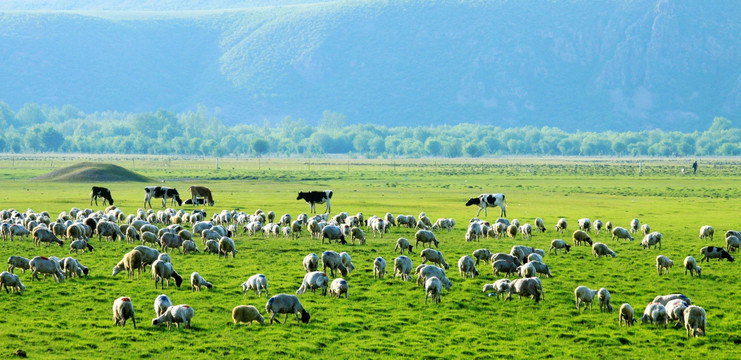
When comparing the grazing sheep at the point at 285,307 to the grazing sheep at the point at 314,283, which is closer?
the grazing sheep at the point at 285,307

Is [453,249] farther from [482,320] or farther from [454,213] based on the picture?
[454,213]

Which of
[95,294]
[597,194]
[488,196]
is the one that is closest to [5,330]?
[95,294]

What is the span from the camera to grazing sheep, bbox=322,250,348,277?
2705 cm

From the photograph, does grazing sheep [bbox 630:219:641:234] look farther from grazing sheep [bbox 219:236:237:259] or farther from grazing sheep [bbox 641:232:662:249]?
grazing sheep [bbox 219:236:237:259]

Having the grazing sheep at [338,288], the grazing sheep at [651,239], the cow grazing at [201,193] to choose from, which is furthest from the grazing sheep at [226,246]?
the cow grazing at [201,193]

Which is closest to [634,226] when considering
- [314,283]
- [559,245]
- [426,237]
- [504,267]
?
[559,245]

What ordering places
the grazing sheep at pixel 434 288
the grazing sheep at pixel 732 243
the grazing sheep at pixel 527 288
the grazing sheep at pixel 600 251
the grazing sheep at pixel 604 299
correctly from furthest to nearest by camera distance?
the grazing sheep at pixel 732 243 < the grazing sheep at pixel 600 251 < the grazing sheep at pixel 527 288 < the grazing sheep at pixel 434 288 < the grazing sheep at pixel 604 299

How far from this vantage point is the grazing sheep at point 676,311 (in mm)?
21009

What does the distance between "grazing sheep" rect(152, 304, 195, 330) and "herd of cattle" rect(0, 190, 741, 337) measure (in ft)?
0.07

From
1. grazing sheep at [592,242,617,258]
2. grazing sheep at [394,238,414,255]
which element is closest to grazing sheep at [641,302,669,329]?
grazing sheep at [592,242,617,258]

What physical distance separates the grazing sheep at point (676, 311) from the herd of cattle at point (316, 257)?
23 mm

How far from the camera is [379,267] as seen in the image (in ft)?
90.3

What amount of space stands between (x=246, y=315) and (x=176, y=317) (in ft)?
5.36

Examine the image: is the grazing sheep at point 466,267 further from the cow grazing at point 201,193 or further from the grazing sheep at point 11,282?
the cow grazing at point 201,193
